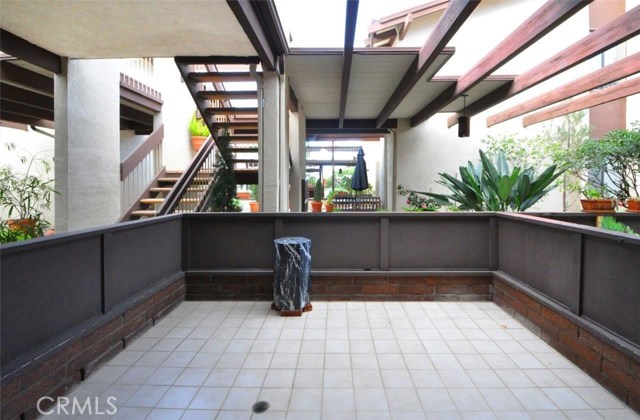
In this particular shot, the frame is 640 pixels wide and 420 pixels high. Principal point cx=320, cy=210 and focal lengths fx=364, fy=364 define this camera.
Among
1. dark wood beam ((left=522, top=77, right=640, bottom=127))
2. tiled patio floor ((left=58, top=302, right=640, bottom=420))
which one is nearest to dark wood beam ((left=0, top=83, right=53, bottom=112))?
tiled patio floor ((left=58, top=302, right=640, bottom=420))

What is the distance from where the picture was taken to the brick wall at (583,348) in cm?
201

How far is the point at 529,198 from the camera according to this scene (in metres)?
4.09

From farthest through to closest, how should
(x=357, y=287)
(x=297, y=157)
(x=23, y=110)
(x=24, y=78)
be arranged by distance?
(x=297, y=157), (x=23, y=110), (x=24, y=78), (x=357, y=287)

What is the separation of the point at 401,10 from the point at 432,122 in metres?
2.41

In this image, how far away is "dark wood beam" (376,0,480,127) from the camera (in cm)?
304

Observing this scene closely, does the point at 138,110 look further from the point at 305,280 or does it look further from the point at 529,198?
the point at 529,198

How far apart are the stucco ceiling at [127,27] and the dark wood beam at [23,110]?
3.71m

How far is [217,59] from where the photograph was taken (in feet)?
13.5

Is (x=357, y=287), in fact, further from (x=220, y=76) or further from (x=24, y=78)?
(x=24, y=78)

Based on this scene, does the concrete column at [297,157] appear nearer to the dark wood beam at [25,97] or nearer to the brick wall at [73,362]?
the dark wood beam at [25,97]

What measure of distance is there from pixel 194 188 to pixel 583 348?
211 inches

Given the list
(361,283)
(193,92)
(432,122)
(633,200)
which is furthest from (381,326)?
(432,122)

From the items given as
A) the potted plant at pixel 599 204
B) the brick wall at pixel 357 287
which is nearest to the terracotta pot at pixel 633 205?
the potted plant at pixel 599 204

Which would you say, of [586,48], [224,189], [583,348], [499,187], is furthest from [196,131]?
[583,348]
